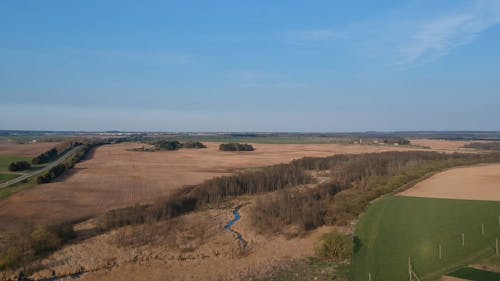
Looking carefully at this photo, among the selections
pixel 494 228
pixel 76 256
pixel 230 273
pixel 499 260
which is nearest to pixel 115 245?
pixel 76 256

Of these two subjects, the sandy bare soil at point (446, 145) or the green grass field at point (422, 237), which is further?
the sandy bare soil at point (446, 145)

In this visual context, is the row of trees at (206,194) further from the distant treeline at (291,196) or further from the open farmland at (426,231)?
the open farmland at (426,231)

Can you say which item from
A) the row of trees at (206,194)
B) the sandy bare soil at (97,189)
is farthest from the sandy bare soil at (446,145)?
the row of trees at (206,194)

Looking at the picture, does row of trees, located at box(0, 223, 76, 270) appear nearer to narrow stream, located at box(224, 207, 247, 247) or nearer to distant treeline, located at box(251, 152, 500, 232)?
narrow stream, located at box(224, 207, 247, 247)

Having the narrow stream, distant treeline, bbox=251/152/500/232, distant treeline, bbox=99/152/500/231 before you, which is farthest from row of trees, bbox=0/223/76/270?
distant treeline, bbox=251/152/500/232

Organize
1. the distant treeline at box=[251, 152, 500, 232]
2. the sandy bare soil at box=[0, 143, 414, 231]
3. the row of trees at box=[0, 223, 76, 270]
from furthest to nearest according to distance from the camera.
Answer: the sandy bare soil at box=[0, 143, 414, 231]
the distant treeline at box=[251, 152, 500, 232]
the row of trees at box=[0, 223, 76, 270]

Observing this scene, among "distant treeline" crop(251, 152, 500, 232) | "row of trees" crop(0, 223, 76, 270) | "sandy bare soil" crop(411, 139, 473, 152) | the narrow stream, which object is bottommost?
the narrow stream
